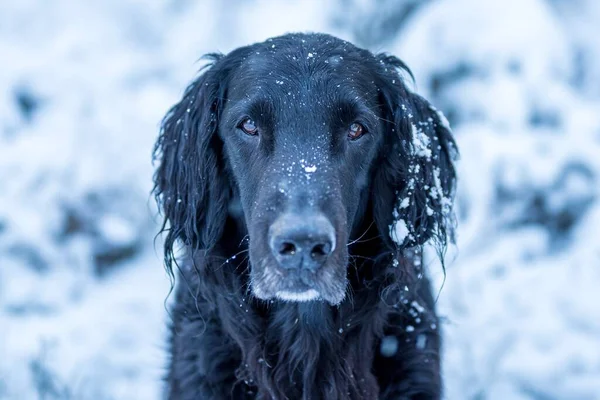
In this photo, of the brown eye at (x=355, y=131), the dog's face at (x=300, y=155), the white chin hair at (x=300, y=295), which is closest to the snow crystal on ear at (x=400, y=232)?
the dog's face at (x=300, y=155)

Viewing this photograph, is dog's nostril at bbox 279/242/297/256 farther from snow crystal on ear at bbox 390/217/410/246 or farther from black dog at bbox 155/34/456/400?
snow crystal on ear at bbox 390/217/410/246

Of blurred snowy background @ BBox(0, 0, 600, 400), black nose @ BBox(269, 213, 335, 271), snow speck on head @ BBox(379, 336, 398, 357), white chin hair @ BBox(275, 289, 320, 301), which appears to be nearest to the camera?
black nose @ BBox(269, 213, 335, 271)

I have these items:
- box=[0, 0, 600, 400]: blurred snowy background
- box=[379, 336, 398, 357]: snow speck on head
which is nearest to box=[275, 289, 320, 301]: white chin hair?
box=[379, 336, 398, 357]: snow speck on head

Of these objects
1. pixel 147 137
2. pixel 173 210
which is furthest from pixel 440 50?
pixel 173 210

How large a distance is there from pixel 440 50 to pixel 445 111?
57 centimetres

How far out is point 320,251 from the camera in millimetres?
2490

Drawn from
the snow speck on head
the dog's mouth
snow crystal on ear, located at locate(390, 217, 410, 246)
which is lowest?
the dog's mouth

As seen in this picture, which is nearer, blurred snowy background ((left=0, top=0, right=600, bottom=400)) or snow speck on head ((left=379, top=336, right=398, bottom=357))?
snow speck on head ((left=379, top=336, right=398, bottom=357))

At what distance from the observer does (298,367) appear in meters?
3.18

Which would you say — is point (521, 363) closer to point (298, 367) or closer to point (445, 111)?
point (298, 367)

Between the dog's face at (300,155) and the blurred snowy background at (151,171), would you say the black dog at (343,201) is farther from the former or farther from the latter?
the blurred snowy background at (151,171)

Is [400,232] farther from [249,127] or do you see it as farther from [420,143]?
[249,127]

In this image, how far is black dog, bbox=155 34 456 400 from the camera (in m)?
2.86

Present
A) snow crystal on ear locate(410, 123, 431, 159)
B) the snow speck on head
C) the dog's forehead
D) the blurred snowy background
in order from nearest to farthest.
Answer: the dog's forehead < snow crystal on ear locate(410, 123, 431, 159) < the snow speck on head < the blurred snowy background
